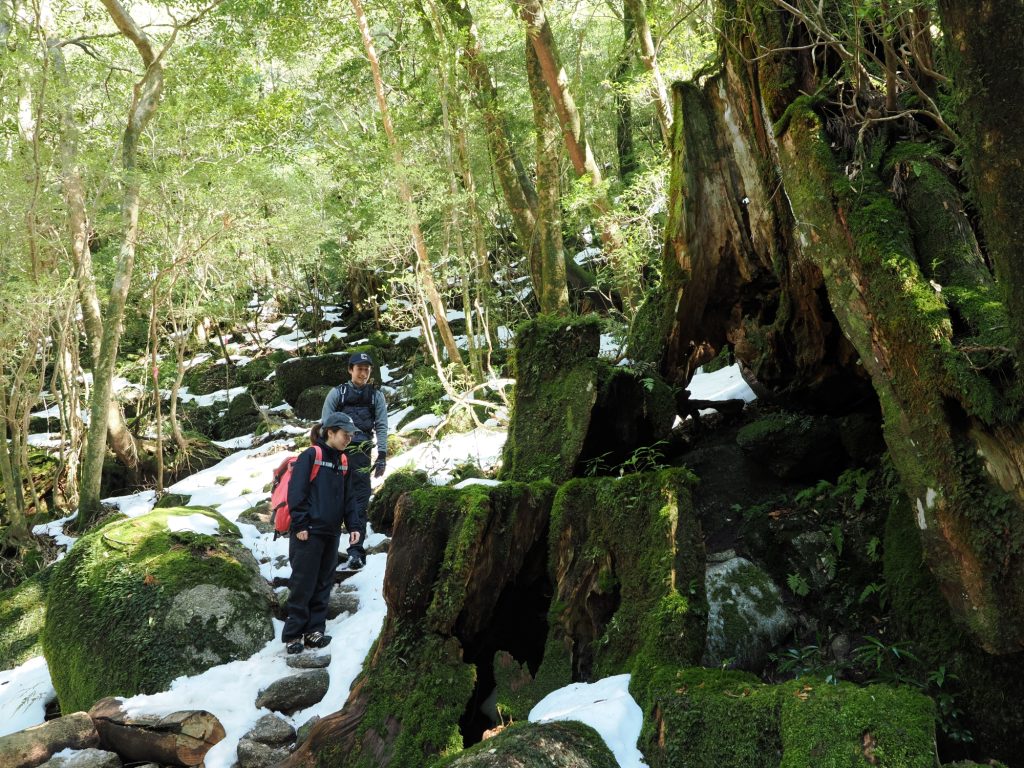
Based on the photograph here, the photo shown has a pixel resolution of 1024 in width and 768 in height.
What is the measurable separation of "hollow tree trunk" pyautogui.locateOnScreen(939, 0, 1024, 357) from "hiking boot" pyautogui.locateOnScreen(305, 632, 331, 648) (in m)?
5.50

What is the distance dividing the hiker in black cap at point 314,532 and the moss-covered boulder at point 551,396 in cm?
147

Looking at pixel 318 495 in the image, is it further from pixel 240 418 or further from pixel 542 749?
pixel 240 418

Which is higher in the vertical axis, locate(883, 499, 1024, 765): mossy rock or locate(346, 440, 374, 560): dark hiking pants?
locate(346, 440, 374, 560): dark hiking pants

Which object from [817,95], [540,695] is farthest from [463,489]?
[817,95]

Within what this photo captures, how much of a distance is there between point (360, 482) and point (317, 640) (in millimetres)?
1642

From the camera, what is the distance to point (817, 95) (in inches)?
194

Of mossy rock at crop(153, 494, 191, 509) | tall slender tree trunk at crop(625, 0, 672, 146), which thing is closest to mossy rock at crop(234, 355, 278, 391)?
mossy rock at crop(153, 494, 191, 509)

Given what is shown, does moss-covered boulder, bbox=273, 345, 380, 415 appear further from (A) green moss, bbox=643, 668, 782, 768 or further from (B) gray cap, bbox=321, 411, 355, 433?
(A) green moss, bbox=643, 668, 782, 768

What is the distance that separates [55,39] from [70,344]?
5.95 m

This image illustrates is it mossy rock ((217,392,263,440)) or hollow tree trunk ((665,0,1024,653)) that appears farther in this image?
mossy rock ((217,392,263,440))

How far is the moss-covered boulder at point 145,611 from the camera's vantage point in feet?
19.8

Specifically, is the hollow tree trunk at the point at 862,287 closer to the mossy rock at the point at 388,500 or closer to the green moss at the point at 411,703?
the green moss at the point at 411,703

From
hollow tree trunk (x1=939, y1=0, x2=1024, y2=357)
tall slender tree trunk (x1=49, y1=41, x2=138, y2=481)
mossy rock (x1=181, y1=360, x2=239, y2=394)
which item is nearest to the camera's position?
hollow tree trunk (x1=939, y1=0, x2=1024, y2=357)

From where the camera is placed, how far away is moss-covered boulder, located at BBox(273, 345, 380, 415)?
805 inches
